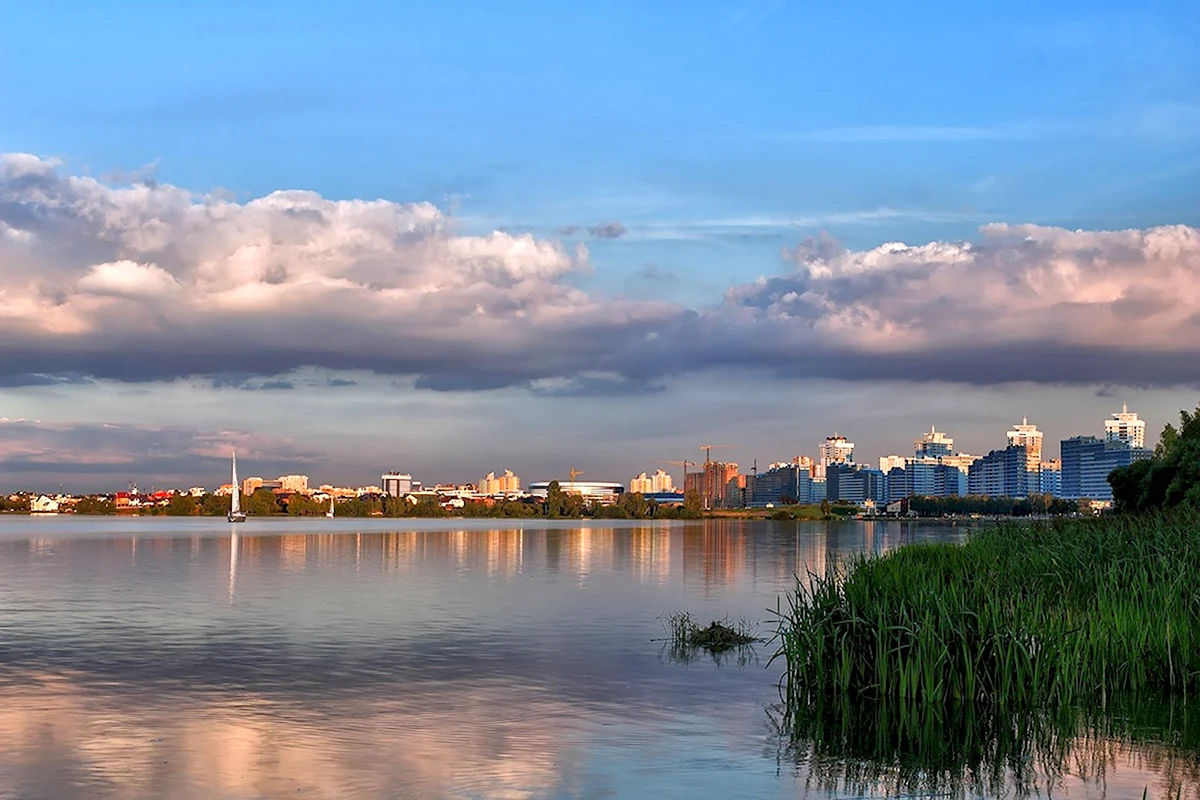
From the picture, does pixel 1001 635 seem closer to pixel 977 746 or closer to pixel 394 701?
pixel 977 746

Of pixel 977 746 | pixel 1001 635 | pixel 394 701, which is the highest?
pixel 1001 635

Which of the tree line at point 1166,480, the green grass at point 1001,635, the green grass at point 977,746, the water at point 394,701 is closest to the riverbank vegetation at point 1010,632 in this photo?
the green grass at point 1001,635

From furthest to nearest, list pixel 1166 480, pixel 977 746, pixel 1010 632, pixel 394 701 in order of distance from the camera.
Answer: pixel 1166 480 < pixel 394 701 < pixel 1010 632 < pixel 977 746

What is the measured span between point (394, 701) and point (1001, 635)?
571 inches

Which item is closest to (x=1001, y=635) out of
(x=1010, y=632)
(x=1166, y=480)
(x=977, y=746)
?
(x=1010, y=632)

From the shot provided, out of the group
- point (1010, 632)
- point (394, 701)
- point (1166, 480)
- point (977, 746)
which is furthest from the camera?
point (1166, 480)

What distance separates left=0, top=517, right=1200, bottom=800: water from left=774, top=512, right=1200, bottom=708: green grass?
7.70 feet

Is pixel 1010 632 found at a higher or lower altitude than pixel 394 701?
higher

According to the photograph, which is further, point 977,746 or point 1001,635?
point 1001,635

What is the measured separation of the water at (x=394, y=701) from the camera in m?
22.0

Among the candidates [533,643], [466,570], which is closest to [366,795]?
[533,643]

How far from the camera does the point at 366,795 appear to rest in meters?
20.8

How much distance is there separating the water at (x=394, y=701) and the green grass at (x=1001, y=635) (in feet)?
7.70

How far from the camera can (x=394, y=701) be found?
3047 centimetres
